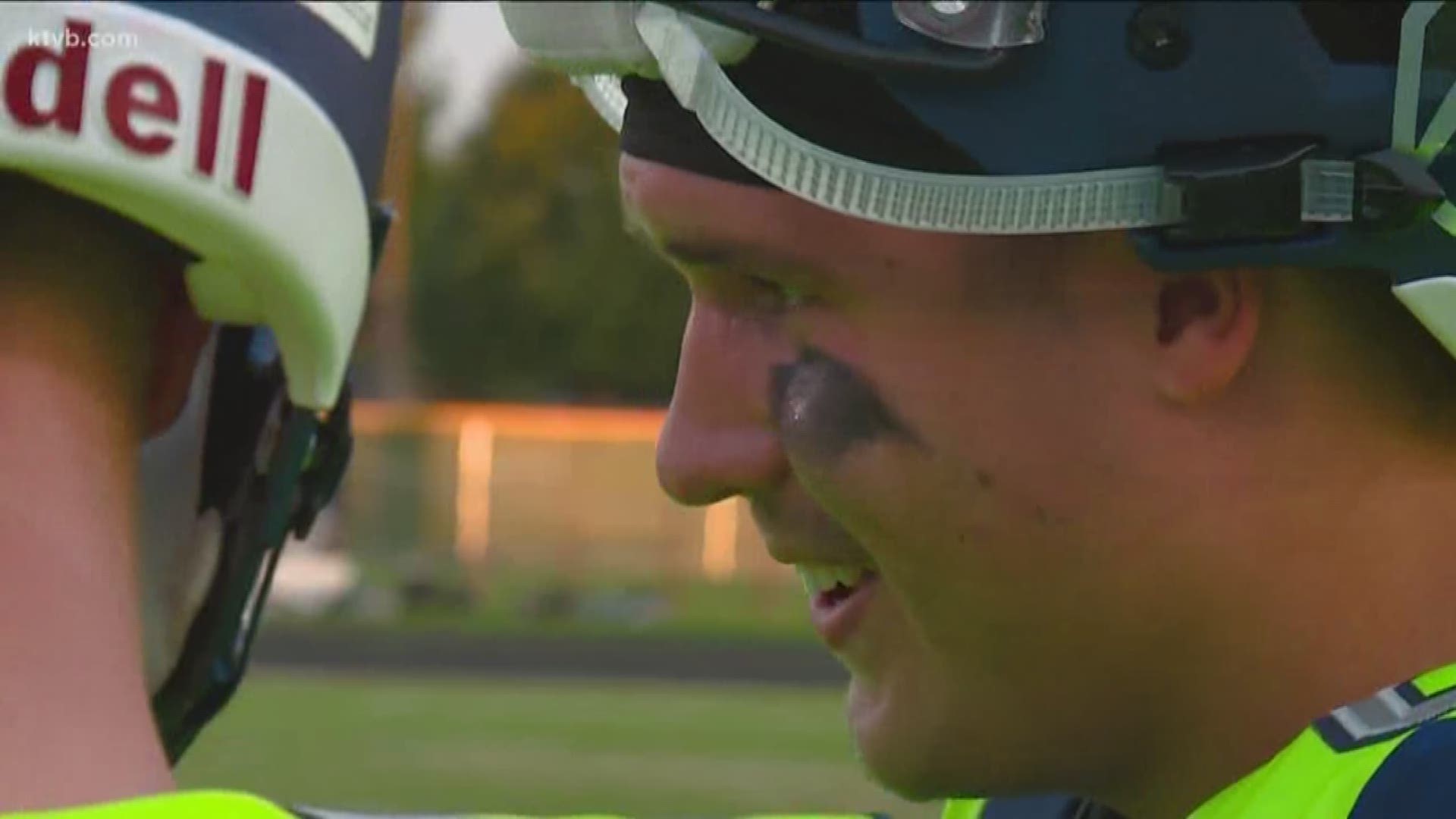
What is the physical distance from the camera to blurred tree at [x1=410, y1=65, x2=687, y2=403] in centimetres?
2870

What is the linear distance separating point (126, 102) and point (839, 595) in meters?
0.47

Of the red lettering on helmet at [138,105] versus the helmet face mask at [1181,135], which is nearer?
the helmet face mask at [1181,135]

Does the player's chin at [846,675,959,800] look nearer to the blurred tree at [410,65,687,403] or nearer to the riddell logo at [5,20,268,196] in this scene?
the riddell logo at [5,20,268,196]

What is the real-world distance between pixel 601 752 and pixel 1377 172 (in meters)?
8.37

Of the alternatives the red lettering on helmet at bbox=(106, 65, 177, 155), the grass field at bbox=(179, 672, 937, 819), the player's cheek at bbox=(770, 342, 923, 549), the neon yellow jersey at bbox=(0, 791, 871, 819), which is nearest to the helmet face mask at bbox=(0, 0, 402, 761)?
the red lettering on helmet at bbox=(106, 65, 177, 155)

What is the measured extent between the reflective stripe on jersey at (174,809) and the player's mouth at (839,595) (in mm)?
292

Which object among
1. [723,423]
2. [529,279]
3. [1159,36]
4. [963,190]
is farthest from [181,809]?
[529,279]

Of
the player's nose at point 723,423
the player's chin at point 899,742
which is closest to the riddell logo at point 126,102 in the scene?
the player's nose at point 723,423

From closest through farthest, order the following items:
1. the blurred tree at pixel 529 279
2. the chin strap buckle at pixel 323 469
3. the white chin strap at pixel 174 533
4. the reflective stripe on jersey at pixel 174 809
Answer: the reflective stripe on jersey at pixel 174 809, the white chin strap at pixel 174 533, the chin strap buckle at pixel 323 469, the blurred tree at pixel 529 279

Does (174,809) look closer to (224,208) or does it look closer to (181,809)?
(181,809)

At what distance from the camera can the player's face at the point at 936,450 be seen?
1.18 m

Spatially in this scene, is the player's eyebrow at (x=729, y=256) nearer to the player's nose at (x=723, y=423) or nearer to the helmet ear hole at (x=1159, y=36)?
the player's nose at (x=723, y=423)

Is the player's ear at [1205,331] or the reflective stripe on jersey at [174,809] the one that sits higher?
the player's ear at [1205,331]

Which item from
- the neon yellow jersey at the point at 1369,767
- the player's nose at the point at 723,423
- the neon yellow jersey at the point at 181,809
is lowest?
the neon yellow jersey at the point at 181,809
